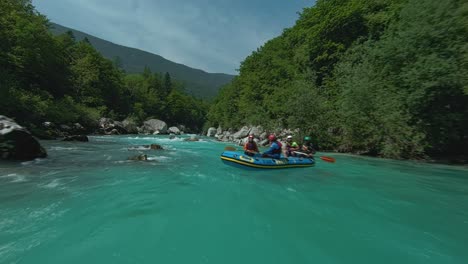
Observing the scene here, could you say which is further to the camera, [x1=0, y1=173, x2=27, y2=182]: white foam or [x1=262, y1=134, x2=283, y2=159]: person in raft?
[x1=262, y1=134, x2=283, y2=159]: person in raft

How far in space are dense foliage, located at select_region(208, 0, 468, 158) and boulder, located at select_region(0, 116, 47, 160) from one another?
1756cm

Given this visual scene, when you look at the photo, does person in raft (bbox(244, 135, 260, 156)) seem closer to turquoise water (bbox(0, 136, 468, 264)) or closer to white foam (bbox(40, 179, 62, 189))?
turquoise water (bbox(0, 136, 468, 264))

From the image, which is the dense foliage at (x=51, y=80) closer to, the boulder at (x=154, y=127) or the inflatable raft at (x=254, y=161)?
the boulder at (x=154, y=127)

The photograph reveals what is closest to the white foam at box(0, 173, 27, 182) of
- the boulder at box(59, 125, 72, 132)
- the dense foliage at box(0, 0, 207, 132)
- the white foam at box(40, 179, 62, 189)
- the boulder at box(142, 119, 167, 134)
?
the white foam at box(40, 179, 62, 189)

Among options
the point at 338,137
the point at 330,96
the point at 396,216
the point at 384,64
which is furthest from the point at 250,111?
the point at 396,216

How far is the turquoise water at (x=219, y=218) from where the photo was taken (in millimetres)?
3561

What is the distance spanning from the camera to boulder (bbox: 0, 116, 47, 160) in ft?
29.7

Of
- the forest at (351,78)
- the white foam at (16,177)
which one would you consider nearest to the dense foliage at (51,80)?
the forest at (351,78)

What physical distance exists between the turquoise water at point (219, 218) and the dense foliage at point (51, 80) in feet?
50.8

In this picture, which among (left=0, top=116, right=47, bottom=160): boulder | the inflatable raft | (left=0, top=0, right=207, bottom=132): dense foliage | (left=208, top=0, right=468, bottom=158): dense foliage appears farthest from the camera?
(left=0, top=0, right=207, bottom=132): dense foliage

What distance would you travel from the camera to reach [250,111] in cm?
3356

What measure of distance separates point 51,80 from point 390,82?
124ft

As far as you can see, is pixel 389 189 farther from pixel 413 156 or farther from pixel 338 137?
pixel 338 137

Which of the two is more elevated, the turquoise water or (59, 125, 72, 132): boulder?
the turquoise water
